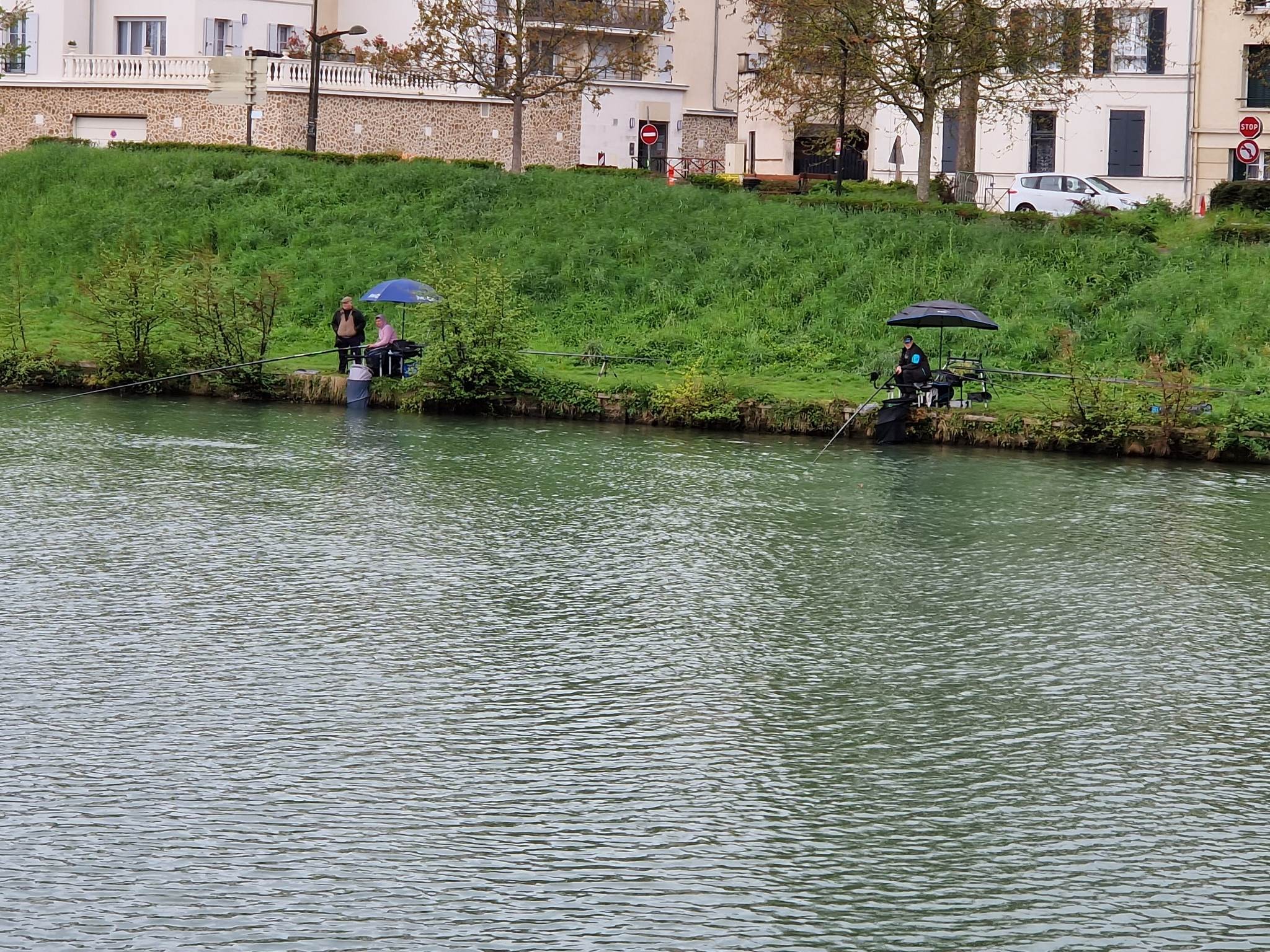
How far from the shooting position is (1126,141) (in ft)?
185

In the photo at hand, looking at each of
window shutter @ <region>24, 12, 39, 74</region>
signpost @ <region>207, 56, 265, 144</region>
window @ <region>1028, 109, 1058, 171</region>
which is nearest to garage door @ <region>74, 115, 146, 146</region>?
window shutter @ <region>24, 12, 39, 74</region>

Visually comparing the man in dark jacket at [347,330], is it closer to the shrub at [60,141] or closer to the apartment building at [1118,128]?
the shrub at [60,141]

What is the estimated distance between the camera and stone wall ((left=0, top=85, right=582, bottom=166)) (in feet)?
180

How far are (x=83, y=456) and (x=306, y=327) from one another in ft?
43.3

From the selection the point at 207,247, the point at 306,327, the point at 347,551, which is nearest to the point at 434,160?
the point at 207,247

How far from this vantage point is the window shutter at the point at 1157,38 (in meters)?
55.4

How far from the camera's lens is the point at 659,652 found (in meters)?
15.2

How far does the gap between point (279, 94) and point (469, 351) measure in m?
26.4

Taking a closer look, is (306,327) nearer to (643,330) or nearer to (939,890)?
(643,330)

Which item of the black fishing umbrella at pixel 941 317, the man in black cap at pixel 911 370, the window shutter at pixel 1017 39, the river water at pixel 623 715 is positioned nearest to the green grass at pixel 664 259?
the black fishing umbrella at pixel 941 317

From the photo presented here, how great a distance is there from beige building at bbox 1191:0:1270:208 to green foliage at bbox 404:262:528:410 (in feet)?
98.9

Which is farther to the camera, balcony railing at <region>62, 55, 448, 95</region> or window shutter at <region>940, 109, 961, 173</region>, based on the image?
window shutter at <region>940, 109, 961, 173</region>

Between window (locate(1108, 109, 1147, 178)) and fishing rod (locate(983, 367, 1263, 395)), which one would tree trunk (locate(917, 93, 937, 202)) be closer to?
fishing rod (locate(983, 367, 1263, 395))

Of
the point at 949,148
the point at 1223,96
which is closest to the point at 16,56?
the point at 949,148
